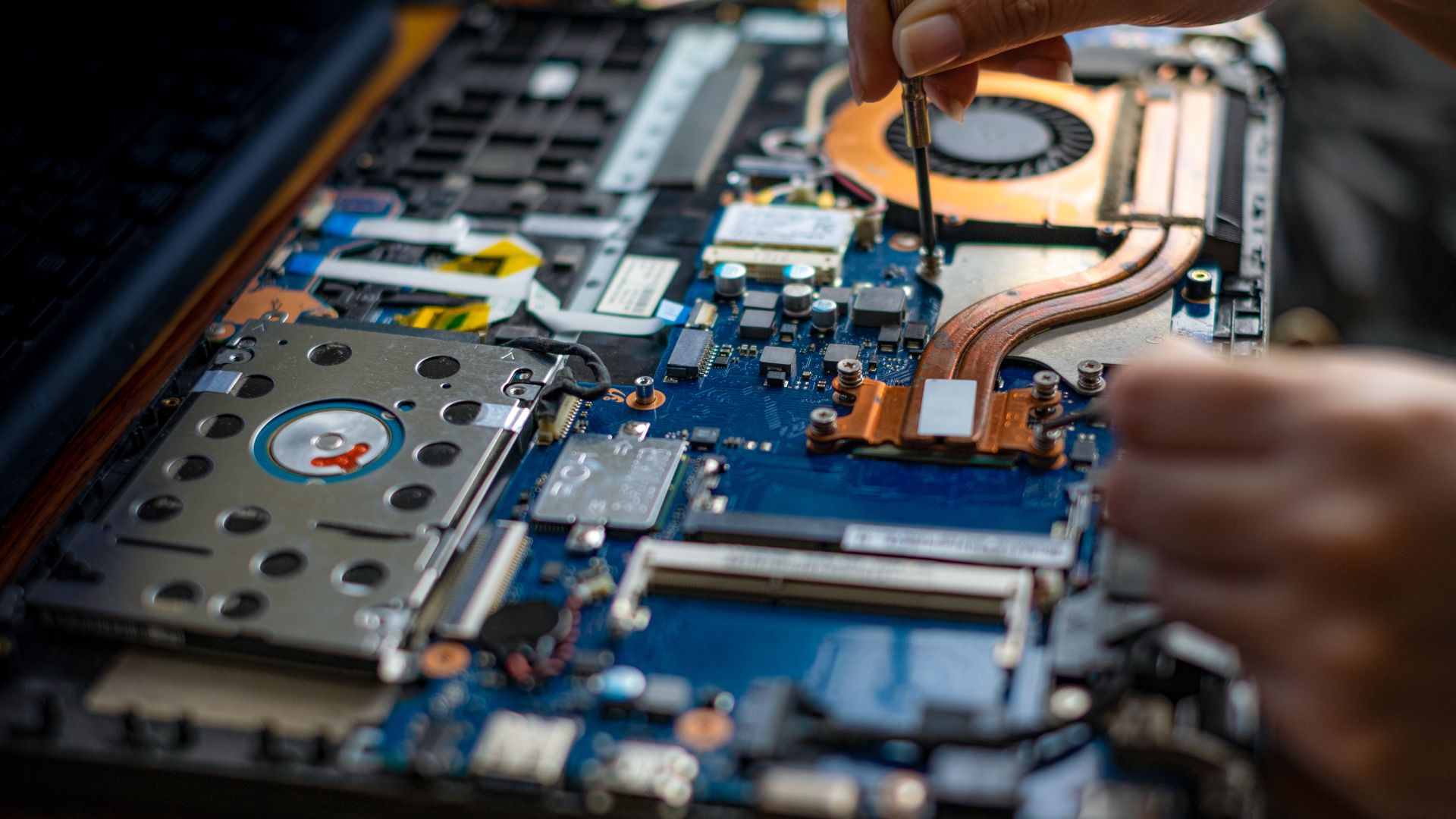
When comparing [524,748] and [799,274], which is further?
[799,274]

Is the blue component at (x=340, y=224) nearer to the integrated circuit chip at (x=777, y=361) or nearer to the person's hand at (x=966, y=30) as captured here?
the integrated circuit chip at (x=777, y=361)

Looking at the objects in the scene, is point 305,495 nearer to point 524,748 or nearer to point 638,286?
point 524,748

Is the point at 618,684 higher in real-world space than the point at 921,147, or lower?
lower

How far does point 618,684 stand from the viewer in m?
2.72

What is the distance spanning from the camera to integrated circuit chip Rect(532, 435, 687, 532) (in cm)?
317

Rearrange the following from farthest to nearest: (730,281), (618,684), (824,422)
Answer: (730,281) → (824,422) → (618,684)

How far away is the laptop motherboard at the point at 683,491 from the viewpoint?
2582 millimetres

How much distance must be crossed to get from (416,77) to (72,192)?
147 cm

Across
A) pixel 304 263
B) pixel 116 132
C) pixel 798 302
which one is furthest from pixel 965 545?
pixel 116 132

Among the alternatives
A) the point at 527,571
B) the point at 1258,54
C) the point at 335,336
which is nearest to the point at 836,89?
the point at 1258,54

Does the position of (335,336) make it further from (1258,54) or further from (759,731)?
(1258,54)

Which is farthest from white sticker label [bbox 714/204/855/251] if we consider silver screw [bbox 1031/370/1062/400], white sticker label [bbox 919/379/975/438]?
silver screw [bbox 1031/370/1062/400]

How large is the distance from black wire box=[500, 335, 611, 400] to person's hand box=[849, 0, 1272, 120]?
114 cm

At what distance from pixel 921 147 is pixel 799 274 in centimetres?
52
